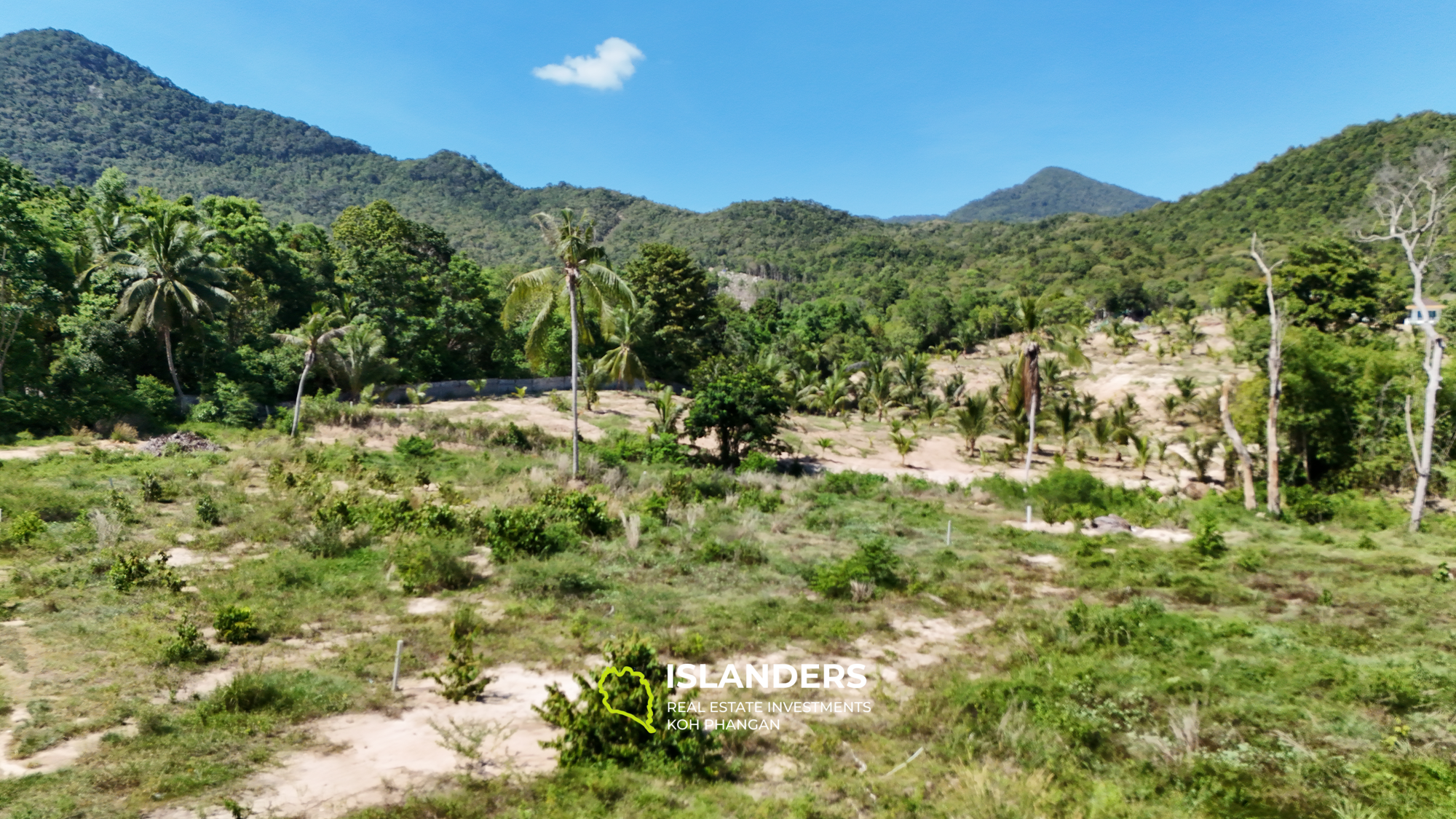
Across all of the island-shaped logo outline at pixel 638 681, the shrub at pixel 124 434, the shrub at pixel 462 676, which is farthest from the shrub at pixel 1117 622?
the shrub at pixel 124 434

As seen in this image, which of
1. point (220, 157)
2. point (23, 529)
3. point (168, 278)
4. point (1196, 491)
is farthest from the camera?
point (220, 157)

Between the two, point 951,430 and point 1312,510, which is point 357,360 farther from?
point 1312,510

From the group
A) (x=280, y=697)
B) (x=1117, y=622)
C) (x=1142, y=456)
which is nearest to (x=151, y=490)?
(x=280, y=697)

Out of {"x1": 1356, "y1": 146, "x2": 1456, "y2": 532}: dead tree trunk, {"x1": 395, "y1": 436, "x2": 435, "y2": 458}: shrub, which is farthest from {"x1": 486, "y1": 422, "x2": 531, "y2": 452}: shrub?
{"x1": 1356, "y1": 146, "x2": 1456, "y2": 532}: dead tree trunk

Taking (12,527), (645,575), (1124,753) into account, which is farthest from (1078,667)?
(12,527)

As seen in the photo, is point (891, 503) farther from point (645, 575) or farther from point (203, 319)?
point (203, 319)

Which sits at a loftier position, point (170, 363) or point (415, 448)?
point (170, 363)

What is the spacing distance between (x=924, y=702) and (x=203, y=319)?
108ft

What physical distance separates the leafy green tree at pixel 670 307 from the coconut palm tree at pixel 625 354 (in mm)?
2095

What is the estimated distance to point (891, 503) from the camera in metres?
20.3

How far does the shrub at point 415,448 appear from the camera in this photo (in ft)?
71.8

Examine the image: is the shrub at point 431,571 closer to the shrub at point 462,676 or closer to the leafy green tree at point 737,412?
the shrub at point 462,676

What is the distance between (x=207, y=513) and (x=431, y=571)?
237 inches

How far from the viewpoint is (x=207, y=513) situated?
13477mm
